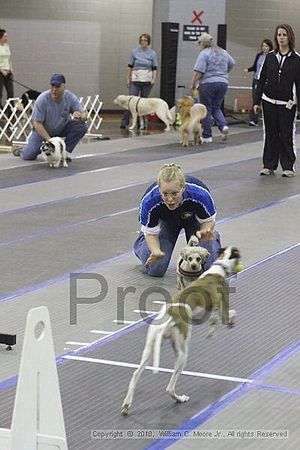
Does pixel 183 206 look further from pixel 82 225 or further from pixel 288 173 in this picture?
pixel 288 173

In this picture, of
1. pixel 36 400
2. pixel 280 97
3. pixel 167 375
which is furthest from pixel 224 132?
pixel 36 400

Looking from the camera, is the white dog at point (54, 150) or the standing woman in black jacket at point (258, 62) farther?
the standing woman in black jacket at point (258, 62)

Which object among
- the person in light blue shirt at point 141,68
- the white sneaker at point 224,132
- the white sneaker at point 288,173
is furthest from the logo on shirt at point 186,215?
the person in light blue shirt at point 141,68

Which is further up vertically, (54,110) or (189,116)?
(54,110)

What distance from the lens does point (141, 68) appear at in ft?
51.4

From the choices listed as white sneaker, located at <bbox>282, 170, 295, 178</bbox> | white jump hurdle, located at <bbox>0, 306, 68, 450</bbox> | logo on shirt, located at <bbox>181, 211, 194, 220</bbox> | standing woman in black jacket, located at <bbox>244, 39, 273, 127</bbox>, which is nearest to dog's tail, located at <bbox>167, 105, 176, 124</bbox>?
standing woman in black jacket, located at <bbox>244, 39, 273, 127</bbox>

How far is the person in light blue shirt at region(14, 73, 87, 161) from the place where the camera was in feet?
35.6

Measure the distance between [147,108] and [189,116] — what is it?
2.10 meters

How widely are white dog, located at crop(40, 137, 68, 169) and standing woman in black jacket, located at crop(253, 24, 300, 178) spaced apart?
2.15 meters

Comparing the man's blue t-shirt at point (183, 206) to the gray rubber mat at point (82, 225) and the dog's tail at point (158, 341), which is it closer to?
the gray rubber mat at point (82, 225)

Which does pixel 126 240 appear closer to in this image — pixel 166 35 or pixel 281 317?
pixel 281 317

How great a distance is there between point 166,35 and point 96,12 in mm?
3030

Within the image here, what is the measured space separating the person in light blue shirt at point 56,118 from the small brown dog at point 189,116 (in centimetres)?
197

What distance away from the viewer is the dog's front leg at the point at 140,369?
356 cm
